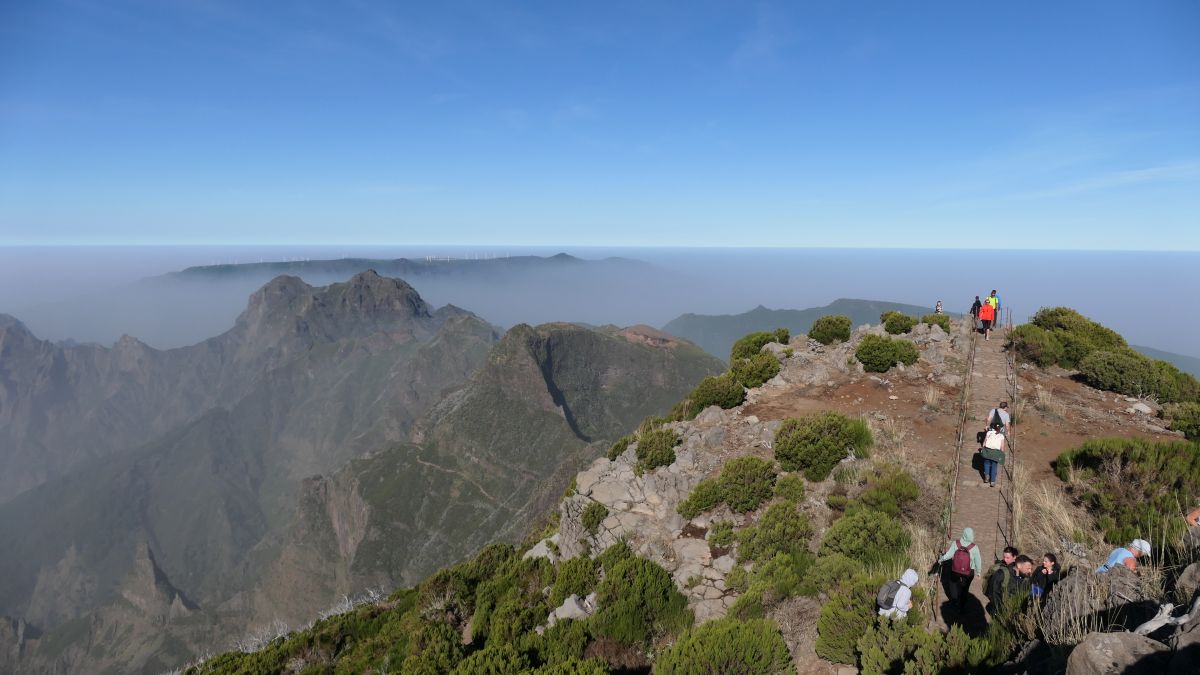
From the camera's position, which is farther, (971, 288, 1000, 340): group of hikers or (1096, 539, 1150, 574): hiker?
(971, 288, 1000, 340): group of hikers

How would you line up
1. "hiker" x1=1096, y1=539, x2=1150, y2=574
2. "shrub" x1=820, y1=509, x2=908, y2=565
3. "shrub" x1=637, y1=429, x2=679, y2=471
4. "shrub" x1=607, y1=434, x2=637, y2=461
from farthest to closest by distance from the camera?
1. "shrub" x1=607, y1=434, x2=637, y2=461
2. "shrub" x1=637, y1=429, x2=679, y2=471
3. "shrub" x1=820, y1=509, x2=908, y2=565
4. "hiker" x1=1096, y1=539, x2=1150, y2=574

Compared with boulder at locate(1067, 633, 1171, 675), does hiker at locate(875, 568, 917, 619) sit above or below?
below

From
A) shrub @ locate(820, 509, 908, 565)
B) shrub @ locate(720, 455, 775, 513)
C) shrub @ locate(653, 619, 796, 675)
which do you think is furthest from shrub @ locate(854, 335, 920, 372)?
shrub @ locate(653, 619, 796, 675)

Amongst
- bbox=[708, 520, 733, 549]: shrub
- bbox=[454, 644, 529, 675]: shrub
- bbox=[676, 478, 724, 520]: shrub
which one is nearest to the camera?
bbox=[454, 644, 529, 675]: shrub

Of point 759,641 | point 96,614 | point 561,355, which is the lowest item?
point 96,614

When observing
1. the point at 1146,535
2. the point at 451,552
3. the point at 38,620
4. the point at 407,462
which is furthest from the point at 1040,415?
the point at 38,620

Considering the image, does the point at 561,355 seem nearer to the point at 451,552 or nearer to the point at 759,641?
the point at 451,552

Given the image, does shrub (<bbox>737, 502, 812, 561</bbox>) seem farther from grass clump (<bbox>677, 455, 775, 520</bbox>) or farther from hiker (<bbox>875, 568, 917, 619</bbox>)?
hiker (<bbox>875, 568, 917, 619</bbox>)
